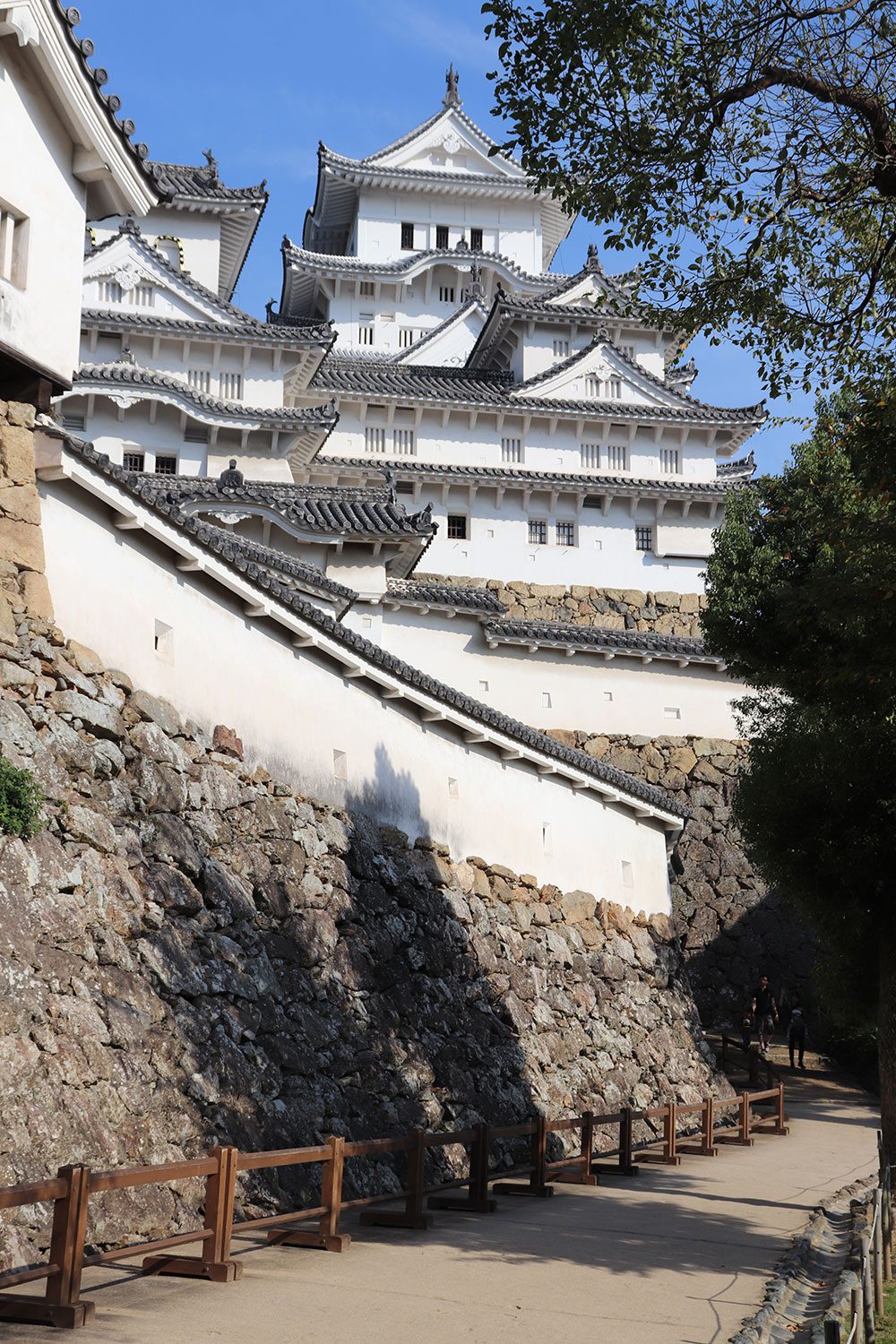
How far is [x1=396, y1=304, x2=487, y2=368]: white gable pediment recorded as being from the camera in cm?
4553

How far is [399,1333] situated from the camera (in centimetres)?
718

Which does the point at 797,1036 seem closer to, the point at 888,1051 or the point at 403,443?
the point at 888,1051

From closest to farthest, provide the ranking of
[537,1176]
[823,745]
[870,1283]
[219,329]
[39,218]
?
[870,1283] → [39,218] → [537,1176] → [823,745] → [219,329]

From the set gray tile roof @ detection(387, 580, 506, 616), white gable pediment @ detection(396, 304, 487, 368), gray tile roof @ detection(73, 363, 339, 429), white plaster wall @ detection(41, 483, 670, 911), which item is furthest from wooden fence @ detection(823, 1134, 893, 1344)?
white gable pediment @ detection(396, 304, 487, 368)

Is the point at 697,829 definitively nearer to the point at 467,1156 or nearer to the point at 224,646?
the point at 467,1156

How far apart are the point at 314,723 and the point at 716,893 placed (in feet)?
52.2

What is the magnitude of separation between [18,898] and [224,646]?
4.66 m

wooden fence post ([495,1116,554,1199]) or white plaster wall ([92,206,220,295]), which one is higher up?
white plaster wall ([92,206,220,295])

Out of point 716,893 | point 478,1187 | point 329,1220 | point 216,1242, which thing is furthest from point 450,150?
point 216,1242

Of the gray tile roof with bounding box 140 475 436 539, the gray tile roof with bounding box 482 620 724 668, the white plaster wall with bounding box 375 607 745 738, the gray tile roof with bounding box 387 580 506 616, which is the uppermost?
the gray tile roof with bounding box 140 475 436 539

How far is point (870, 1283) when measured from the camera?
27.3 feet

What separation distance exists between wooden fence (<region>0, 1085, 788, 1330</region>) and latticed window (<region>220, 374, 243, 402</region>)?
23.4 meters

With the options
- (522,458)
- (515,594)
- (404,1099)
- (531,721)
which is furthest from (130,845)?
(522,458)

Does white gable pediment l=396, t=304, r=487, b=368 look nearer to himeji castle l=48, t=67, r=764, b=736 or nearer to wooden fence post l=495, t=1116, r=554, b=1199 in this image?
himeji castle l=48, t=67, r=764, b=736
